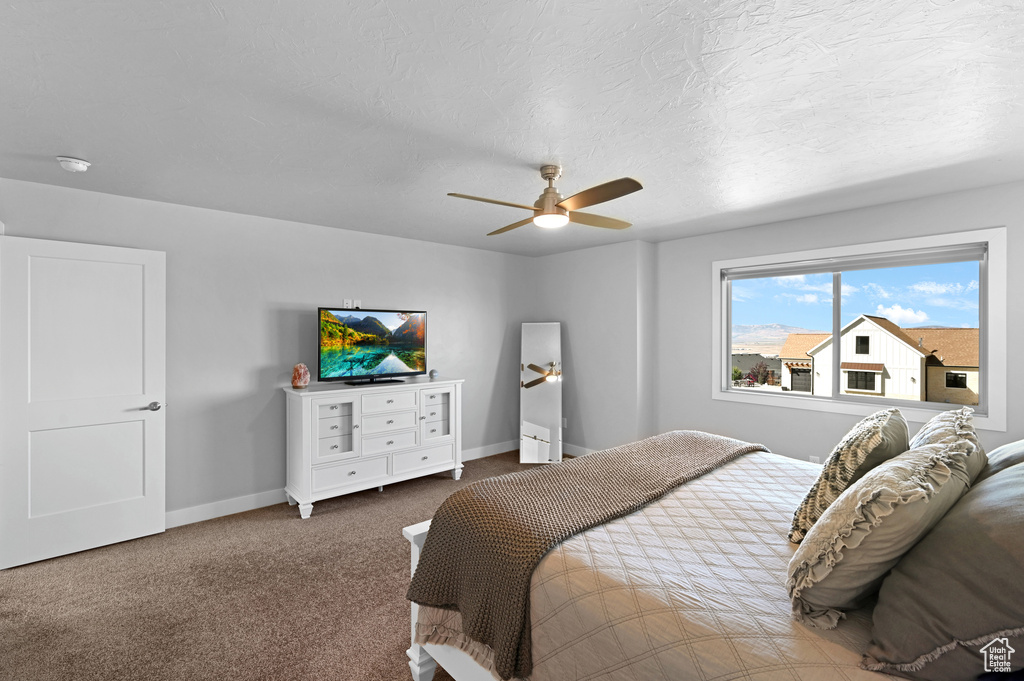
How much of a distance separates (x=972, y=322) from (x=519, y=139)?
3481 millimetres

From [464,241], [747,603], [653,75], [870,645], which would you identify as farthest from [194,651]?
[464,241]

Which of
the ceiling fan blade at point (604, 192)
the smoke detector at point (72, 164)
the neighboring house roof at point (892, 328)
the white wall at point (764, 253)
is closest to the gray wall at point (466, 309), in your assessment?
the white wall at point (764, 253)

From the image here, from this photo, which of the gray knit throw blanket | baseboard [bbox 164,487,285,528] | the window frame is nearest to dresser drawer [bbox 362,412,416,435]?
baseboard [bbox 164,487,285,528]

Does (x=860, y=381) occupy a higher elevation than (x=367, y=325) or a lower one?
lower

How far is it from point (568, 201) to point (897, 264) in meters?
→ 2.83

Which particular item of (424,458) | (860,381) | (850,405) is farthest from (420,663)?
(860,381)

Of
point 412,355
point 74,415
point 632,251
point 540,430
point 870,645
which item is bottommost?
point 540,430

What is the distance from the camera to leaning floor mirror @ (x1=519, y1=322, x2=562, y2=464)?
520cm

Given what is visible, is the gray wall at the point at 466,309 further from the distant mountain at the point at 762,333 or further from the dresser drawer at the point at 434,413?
the dresser drawer at the point at 434,413

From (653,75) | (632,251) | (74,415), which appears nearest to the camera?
(653,75)

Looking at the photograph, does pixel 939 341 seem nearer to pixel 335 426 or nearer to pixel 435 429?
pixel 435 429

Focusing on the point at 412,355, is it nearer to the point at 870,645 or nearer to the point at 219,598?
the point at 219,598

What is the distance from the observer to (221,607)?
240cm

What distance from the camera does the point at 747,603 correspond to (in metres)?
1.22
